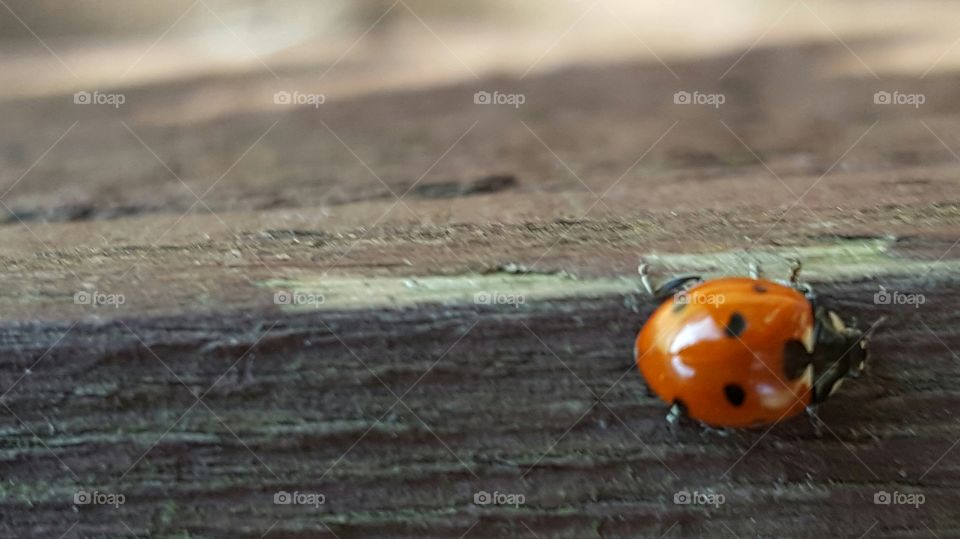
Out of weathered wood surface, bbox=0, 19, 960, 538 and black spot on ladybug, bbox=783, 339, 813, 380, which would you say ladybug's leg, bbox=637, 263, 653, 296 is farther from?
black spot on ladybug, bbox=783, 339, 813, 380

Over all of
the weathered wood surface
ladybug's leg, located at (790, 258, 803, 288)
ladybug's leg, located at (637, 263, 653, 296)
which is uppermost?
ladybug's leg, located at (790, 258, 803, 288)

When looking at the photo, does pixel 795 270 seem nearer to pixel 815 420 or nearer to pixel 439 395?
pixel 815 420

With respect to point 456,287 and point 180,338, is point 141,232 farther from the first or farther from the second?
point 456,287

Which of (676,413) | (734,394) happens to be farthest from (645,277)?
(734,394)

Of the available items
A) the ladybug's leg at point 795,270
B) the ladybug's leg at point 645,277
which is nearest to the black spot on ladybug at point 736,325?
the ladybug's leg at point 795,270

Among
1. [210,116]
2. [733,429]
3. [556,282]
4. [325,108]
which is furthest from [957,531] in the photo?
[210,116]

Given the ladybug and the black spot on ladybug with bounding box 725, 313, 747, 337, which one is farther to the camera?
the black spot on ladybug with bounding box 725, 313, 747, 337

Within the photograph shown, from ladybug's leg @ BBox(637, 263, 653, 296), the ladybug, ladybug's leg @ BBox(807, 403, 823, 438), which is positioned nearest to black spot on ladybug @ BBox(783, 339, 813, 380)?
the ladybug
